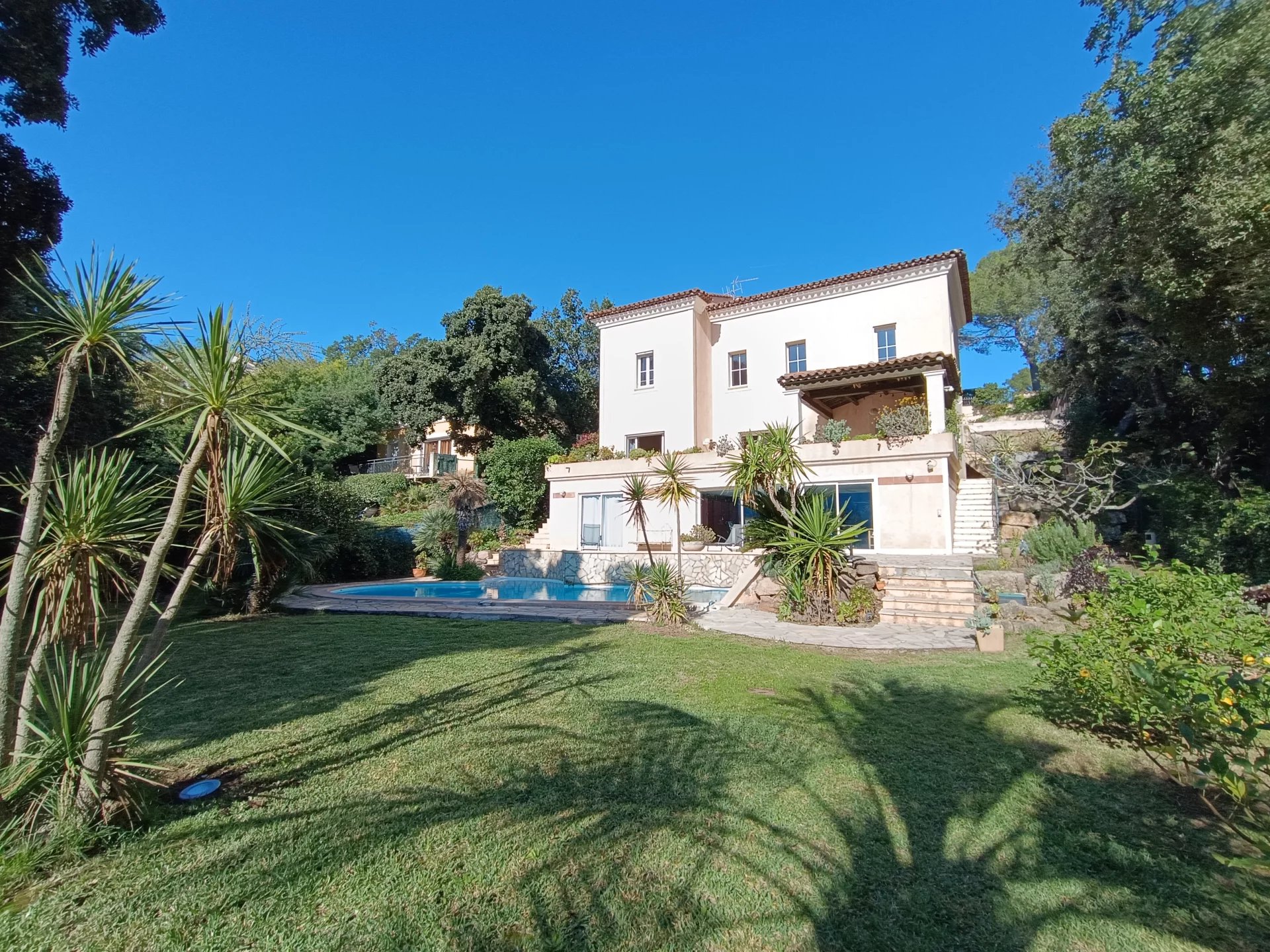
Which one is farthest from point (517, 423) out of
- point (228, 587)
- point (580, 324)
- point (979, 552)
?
point (979, 552)

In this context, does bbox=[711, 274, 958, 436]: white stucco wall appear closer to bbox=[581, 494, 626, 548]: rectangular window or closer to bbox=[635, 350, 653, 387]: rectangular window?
bbox=[635, 350, 653, 387]: rectangular window

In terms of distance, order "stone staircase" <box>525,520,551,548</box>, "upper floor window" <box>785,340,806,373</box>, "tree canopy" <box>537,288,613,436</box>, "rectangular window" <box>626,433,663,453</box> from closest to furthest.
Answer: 1. "upper floor window" <box>785,340,806,373</box>
2. "stone staircase" <box>525,520,551,548</box>
3. "rectangular window" <box>626,433,663,453</box>
4. "tree canopy" <box>537,288,613,436</box>

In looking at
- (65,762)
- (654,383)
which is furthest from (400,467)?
(65,762)

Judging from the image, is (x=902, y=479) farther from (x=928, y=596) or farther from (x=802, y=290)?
(x=802, y=290)

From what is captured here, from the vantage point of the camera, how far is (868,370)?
18.5 m

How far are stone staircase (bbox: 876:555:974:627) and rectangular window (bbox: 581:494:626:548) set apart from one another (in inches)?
442

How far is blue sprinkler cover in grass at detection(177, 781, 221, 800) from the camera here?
3.64 metres

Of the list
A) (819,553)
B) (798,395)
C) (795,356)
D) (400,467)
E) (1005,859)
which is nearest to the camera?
(1005,859)

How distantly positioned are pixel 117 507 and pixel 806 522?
938cm

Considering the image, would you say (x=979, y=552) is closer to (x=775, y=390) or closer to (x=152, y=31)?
(x=775, y=390)

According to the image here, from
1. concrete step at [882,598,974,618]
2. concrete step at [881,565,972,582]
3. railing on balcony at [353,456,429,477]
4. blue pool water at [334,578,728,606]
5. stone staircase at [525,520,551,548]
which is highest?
railing on balcony at [353,456,429,477]

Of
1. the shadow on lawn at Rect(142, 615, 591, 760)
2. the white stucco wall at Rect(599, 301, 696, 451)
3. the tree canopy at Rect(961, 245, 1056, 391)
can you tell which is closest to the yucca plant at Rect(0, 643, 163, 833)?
the shadow on lawn at Rect(142, 615, 591, 760)

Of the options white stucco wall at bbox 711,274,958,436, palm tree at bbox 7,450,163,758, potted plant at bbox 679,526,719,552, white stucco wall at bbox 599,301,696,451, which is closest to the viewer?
palm tree at bbox 7,450,163,758

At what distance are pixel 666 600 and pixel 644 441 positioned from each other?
46.9 ft
